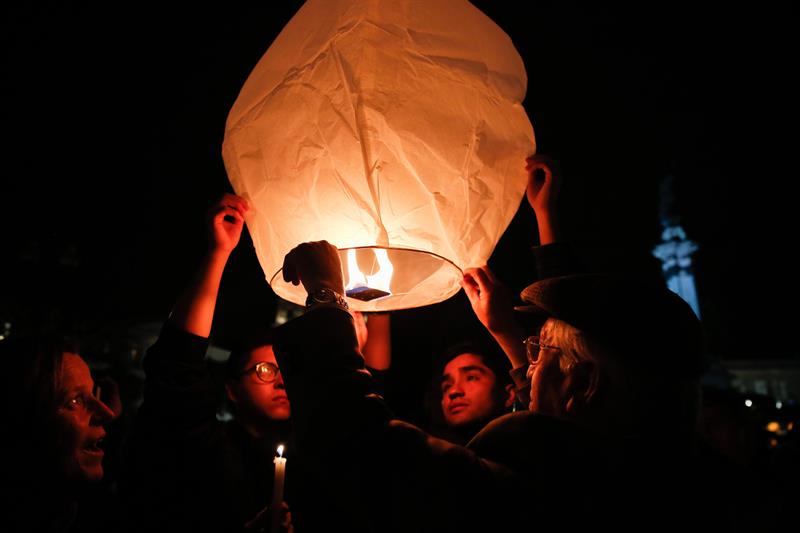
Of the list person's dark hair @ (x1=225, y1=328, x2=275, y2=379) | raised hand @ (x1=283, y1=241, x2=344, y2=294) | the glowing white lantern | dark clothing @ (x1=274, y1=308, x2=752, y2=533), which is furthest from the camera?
person's dark hair @ (x1=225, y1=328, x2=275, y2=379)

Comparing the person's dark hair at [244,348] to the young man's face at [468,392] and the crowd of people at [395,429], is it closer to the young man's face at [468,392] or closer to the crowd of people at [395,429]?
the crowd of people at [395,429]

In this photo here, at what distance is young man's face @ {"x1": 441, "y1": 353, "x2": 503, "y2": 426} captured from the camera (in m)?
3.32

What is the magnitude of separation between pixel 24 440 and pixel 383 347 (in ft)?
6.24

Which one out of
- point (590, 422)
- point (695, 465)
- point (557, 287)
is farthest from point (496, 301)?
point (695, 465)

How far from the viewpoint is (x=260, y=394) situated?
10.1 ft

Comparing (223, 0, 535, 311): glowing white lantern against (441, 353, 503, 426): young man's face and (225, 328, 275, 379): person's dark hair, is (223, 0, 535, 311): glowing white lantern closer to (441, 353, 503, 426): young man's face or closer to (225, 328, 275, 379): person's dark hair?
(225, 328, 275, 379): person's dark hair

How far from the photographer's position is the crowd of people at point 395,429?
3.55 feet

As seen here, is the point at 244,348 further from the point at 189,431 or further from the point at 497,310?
the point at 497,310

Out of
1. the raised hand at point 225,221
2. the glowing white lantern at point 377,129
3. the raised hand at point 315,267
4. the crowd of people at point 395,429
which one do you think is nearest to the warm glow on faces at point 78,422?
the crowd of people at point 395,429

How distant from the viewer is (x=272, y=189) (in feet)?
5.55

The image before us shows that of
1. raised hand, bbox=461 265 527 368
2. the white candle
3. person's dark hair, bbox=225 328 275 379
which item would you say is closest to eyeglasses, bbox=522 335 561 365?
raised hand, bbox=461 265 527 368

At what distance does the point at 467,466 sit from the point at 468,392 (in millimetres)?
2383

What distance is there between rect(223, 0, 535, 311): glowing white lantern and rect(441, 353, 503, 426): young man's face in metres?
A: 1.86

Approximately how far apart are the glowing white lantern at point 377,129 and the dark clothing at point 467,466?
51 centimetres
